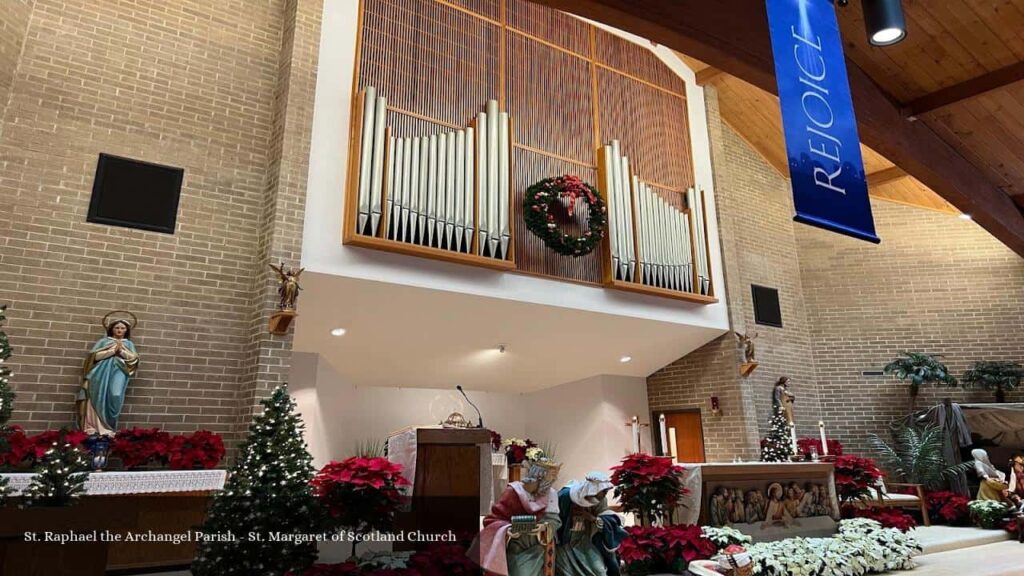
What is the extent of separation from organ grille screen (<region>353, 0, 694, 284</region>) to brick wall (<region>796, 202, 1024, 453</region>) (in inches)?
147

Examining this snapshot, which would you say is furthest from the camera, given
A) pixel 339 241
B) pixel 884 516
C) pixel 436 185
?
pixel 436 185

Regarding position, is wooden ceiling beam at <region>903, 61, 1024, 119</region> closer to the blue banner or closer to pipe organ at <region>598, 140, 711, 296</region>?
the blue banner

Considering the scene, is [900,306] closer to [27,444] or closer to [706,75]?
[706,75]

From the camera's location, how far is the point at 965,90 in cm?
530

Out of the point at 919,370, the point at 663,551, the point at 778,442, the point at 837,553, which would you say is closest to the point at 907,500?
the point at 778,442

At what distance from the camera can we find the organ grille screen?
7.22m

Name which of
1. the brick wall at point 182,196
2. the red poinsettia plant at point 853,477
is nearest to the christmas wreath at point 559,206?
the brick wall at point 182,196

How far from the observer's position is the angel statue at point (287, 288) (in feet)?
18.8

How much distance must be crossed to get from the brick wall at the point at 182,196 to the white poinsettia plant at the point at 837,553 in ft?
14.8

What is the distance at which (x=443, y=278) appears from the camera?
680cm

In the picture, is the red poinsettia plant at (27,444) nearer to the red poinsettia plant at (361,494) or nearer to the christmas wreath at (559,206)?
the red poinsettia plant at (361,494)

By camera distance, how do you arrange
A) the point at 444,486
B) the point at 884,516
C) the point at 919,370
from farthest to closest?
the point at 919,370
the point at 884,516
the point at 444,486

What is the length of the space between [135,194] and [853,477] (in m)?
8.06

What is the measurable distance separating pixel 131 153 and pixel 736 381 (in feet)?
26.3
